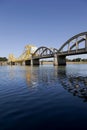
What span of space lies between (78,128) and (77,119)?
124cm

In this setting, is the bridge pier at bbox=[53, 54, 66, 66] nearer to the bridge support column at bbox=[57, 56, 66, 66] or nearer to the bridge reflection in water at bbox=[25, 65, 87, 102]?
the bridge support column at bbox=[57, 56, 66, 66]

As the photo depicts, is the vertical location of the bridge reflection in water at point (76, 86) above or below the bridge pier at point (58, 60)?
below

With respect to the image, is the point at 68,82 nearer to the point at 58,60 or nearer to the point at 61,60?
the point at 58,60

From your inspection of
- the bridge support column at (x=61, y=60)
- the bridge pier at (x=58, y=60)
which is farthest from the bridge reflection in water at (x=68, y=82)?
the bridge support column at (x=61, y=60)

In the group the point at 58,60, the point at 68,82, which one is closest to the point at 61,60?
the point at 58,60

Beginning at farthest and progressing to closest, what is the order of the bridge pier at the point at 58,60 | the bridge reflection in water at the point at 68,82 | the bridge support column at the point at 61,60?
the bridge support column at the point at 61,60 < the bridge pier at the point at 58,60 < the bridge reflection in water at the point at 68,82

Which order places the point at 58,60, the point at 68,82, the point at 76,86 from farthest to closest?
the point at 58,60 < the point at 68,82 < the point at 76,86

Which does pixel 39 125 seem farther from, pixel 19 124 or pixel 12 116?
pixel 12 116

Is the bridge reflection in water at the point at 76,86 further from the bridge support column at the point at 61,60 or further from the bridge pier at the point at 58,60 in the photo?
the bridge support column at the point at 61,60

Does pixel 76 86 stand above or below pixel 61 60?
below

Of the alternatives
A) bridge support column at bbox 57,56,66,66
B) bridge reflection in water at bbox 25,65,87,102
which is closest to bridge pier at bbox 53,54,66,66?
bridge support column at bbox 57,56,66,66

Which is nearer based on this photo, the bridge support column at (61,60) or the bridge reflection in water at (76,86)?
the bridge reflection in water at (76,86)

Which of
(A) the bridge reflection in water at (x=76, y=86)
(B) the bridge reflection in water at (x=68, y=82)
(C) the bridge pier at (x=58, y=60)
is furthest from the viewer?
(C) the bridge pier at (x=58, y=60)

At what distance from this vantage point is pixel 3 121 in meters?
9.41
